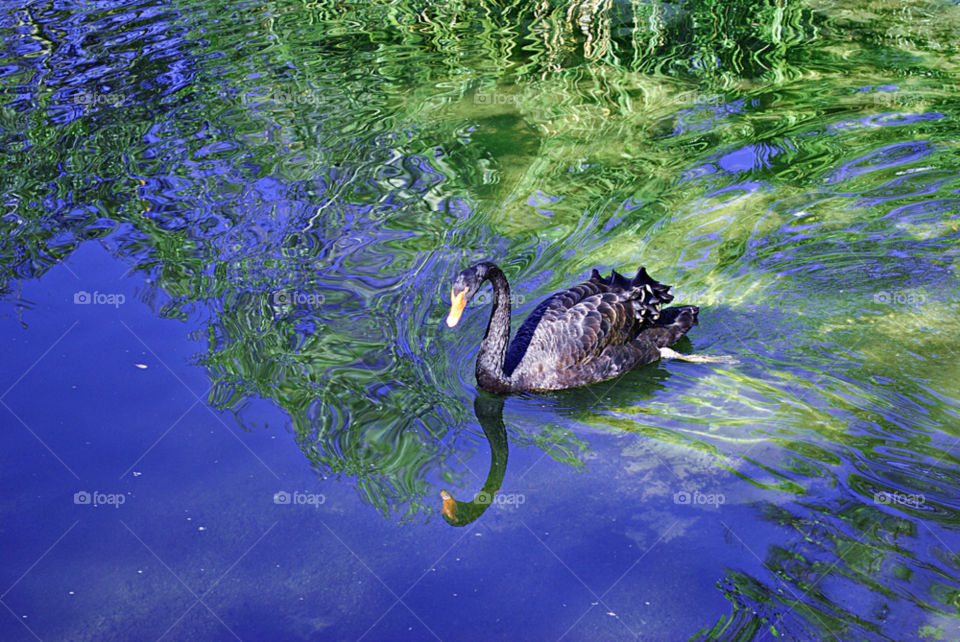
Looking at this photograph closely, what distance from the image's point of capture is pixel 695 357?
621 centimetres

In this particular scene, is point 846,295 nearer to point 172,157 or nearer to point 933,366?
point 933,366

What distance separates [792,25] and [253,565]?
11270 mm

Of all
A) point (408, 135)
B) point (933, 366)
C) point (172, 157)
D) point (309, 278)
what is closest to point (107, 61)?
point (172, 157)

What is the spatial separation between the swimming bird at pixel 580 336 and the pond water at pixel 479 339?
184mm

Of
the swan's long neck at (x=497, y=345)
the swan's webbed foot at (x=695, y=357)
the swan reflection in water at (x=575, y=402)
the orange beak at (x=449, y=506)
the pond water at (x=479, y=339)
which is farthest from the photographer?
the swan's webbed foot at (x=695, y=357)

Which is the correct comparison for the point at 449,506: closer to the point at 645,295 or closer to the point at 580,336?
the point at 580,336

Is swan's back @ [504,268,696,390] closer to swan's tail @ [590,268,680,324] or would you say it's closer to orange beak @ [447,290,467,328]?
swan's tail @ [590,268,680,324]

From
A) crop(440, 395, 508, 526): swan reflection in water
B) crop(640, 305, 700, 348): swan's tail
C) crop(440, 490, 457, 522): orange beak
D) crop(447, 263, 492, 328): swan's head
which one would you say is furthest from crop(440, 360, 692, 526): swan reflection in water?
crop(447, 263, 492, 328): swan's head

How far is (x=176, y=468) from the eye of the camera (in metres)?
5.41

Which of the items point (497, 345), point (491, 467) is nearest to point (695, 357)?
point (497, 345)

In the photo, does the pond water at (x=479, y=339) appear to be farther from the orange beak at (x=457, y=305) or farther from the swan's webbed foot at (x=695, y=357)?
the orange beak at (x=457, y=305)

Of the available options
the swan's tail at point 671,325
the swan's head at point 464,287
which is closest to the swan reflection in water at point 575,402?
the swan's tail at point 671,325

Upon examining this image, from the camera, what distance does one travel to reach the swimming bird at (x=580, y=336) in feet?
19.4

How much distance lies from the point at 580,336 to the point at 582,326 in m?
0.08
